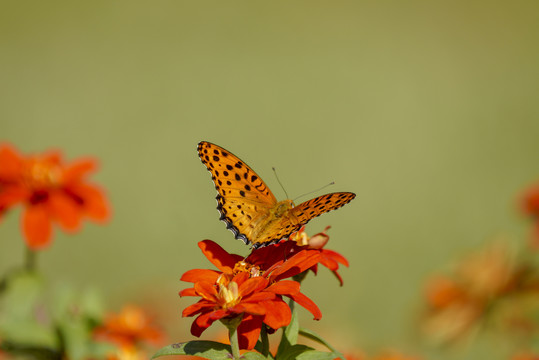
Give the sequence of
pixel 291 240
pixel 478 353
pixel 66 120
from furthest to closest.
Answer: pixel 66 120 < pixel 478 353 < pixel 291 240

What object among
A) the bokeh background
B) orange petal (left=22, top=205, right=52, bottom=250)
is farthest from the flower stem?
the bokeh background

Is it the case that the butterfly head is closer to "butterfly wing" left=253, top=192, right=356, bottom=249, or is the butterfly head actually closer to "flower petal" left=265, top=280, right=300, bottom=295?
"butterfly wing" left=253, top=192, right=356, bottom=249

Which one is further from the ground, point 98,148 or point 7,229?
point 98,148

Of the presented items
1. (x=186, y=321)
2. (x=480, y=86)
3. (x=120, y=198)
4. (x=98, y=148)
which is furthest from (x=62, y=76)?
(x=186, y=321)

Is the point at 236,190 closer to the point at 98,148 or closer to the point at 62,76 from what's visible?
the point at 98,148

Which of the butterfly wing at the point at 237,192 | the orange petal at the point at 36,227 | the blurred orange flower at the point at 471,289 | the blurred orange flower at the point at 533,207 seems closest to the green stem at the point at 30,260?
the orange petal at the point at 36,227

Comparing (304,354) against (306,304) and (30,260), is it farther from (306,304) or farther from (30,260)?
(30,260)

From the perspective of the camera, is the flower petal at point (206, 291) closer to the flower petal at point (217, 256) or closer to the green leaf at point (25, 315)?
the flower petal at point (217, 256)
